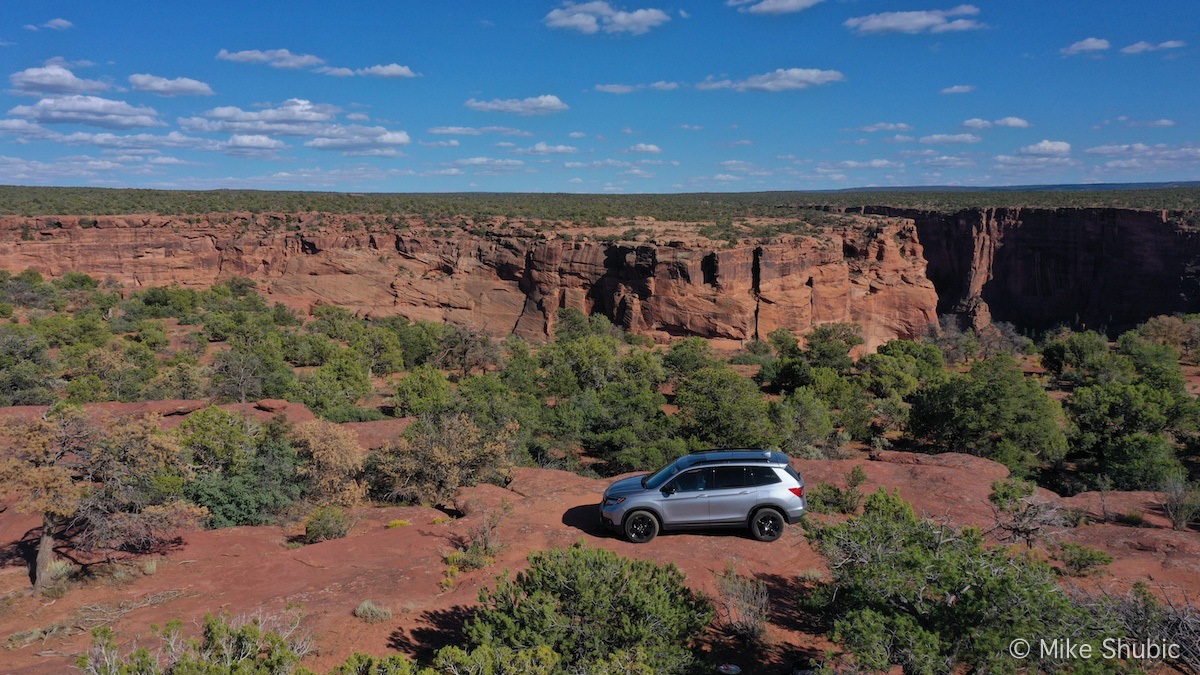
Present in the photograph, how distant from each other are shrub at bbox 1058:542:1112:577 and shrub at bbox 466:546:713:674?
5.55 meters

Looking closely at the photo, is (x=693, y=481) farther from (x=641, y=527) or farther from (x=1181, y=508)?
(x=1181, y=508)

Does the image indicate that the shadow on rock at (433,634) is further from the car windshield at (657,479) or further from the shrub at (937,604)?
the shrub at (937,604)

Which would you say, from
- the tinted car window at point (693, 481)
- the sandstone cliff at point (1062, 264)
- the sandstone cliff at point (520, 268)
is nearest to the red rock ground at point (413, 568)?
the tinted car window at point (693, 481)

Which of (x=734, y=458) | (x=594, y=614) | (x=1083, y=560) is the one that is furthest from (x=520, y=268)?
(x=594, y=614)

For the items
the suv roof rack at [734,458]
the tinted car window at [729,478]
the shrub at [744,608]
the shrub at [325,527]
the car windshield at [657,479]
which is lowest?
the shrub at [325,527]

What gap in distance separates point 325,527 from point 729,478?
7037 millimetres

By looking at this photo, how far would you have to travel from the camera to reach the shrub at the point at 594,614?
20.5ft

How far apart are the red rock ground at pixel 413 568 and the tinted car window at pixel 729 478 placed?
0.87 meters

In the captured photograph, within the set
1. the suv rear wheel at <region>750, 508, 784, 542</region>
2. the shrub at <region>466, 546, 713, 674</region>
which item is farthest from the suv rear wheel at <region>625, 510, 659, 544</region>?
the shrub at <region>466, 546, 713, 674</region>

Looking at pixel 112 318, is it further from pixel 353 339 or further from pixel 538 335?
pixel 538 335

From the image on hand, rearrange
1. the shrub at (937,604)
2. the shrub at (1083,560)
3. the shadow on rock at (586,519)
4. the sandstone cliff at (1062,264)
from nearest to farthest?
the shrub at (937,604), the shrub at (1083,560), the shadow on rock at (586,519), the sandstone cliff at (1062,264)

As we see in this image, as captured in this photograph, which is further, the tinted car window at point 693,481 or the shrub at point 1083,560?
the tinted car window at point 693,481

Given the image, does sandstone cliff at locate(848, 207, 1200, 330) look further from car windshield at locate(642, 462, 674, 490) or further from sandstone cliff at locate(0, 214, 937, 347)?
car windshield at locate(642, 462, 674, 490)

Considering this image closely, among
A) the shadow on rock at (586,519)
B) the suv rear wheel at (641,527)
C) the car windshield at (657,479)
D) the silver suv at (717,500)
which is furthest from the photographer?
the shadow on rock at (586,519)
